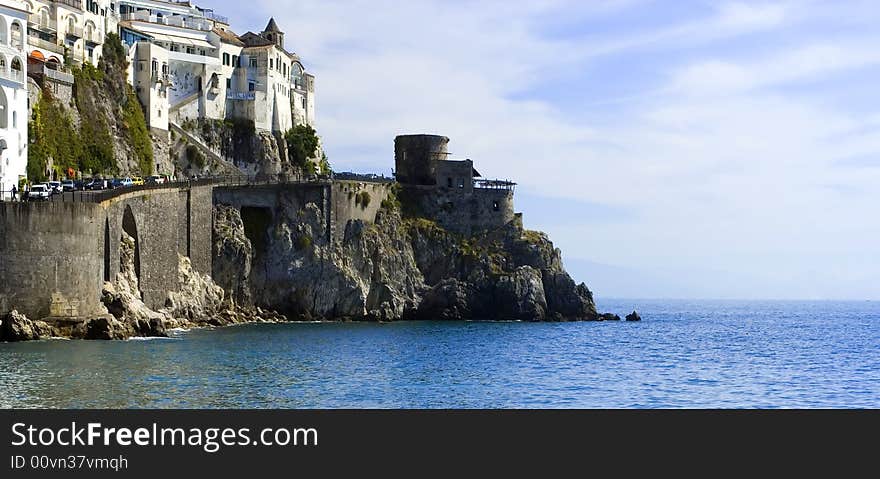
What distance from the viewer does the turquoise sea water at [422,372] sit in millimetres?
44719

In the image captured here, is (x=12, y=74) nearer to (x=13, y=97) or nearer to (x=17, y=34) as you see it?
(x=13, y=97)

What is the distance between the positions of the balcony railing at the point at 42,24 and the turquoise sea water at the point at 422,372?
25.5m

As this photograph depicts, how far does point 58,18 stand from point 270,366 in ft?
147

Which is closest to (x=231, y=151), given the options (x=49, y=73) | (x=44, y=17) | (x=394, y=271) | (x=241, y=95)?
(x=241, y=95)

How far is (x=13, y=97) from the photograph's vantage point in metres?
74.6

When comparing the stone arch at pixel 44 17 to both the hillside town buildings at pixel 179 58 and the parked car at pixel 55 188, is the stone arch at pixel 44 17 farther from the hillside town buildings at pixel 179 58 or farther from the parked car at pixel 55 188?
the parked car at pixel 55 188

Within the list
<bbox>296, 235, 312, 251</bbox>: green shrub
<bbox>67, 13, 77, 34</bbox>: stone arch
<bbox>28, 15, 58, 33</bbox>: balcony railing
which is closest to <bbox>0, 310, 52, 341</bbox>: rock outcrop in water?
<bbox>296, 235, 312, 251</bbox>: green shrub

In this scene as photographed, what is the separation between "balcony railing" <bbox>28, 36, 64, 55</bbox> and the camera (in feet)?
280

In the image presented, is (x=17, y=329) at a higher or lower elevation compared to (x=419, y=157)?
lower

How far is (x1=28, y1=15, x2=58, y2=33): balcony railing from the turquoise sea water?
2552 centimetres

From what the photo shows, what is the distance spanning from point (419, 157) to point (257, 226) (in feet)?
62.7

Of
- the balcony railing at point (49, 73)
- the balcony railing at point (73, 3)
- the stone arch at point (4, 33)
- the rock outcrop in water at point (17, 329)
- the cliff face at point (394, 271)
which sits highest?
the balcony railing at point (73, 3)

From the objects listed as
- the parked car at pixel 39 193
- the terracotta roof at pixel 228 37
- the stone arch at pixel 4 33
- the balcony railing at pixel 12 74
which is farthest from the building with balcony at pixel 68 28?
the parked car at pixel 39 193
